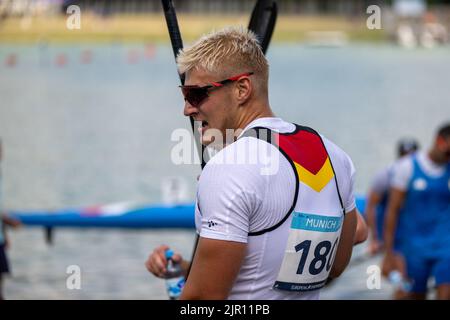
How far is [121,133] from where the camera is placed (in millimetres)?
30422

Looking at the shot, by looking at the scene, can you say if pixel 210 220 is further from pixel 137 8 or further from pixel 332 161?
pixel 137 8

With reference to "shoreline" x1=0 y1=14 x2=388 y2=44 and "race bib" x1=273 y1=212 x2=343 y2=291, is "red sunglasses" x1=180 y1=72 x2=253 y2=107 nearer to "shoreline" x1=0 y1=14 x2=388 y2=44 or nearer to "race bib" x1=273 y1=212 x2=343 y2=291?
"race bib" x1=273 y1=212 x2=343 y2=291

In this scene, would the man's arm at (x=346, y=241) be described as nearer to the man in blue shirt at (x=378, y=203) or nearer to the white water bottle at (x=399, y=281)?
the white water bottle at (x=399, y=281)

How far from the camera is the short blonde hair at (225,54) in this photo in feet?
9.23

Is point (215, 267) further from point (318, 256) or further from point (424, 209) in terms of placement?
point (424, 209)

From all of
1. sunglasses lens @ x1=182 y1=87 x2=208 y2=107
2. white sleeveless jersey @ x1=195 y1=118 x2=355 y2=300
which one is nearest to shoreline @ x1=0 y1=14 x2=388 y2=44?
sunglasses lens @ x1=182 y1=87 x2=208 y2=107

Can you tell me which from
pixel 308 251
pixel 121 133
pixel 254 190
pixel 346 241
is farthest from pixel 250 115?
pixel 121 133

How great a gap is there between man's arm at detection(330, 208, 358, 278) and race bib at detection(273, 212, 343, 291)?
0.36 feet

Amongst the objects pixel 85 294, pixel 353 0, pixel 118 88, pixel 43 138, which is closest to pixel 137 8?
pixel 353 0

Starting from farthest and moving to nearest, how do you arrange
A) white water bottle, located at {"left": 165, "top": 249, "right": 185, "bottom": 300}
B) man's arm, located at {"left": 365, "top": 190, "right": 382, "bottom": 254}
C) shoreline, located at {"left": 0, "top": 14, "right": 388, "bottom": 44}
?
shoreline, located at {"left": 0, "top": 14, "right": 388, "bottom": 44} → man's arm, located at {"left": 365, "top": 190, "right": 382, "bottom": 254} → white water bottle, located at {"left": 165, "top": 249, "right": 185, "bottom": 300}

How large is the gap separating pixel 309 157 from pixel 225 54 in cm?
43

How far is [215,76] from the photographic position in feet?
9.33

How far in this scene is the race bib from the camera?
→ 278cm
